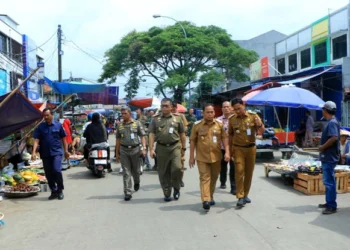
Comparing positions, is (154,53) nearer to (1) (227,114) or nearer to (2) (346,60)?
(2) (346,60)

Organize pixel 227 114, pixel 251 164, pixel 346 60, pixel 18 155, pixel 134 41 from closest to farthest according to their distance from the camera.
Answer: pixel 251 164, pixel 227 114, pixel 18 155, pixel 346 60, pixel 134 41

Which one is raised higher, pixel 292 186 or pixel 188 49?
pixel 188 49

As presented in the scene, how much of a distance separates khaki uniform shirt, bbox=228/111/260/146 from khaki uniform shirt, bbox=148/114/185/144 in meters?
1.06

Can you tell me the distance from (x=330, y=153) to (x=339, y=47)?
678 inches

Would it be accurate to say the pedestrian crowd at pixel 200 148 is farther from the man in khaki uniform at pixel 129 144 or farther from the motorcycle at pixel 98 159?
the motorcycle at pixel 98 159

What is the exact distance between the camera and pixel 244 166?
6.61m

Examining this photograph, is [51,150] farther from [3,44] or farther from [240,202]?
[3,44]

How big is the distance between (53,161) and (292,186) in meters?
4.99

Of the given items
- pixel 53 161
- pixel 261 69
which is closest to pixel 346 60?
pixel 261 69

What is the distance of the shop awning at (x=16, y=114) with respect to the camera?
8109mm

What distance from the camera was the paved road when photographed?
4805 mm

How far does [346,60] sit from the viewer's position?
677 inches

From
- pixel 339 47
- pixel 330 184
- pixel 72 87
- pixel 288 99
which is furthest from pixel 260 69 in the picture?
pixel 330 184

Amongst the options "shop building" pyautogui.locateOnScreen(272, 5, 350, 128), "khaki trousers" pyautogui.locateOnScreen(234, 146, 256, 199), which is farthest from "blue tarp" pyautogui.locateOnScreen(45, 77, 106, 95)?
"khaki trousers" pyautogui.locateOnScreen(234, 146, 256, 199)
